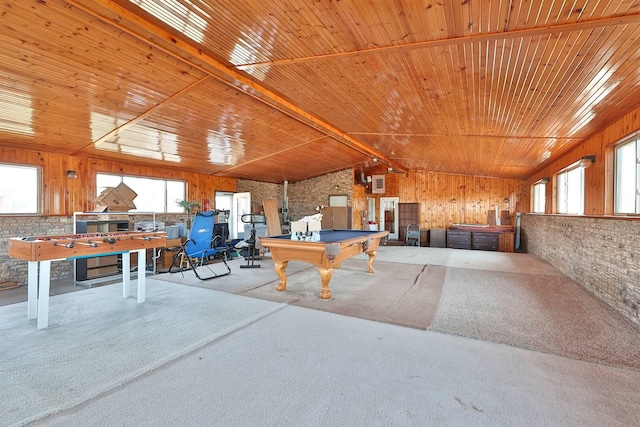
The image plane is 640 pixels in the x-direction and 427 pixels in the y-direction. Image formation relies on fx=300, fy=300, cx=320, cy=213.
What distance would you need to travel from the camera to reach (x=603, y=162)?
4.20 m

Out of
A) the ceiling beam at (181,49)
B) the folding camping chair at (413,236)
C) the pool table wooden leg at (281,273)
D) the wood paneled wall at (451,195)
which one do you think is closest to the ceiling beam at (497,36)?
the ceiling beam at (181,49)

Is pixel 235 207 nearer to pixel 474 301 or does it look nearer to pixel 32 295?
pixel 32 295

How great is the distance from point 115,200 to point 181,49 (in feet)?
13.5

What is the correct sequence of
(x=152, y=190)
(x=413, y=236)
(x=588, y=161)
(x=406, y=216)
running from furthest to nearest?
(x=406, y=216), (x=413, y=236), (x=152, y=190), (x=588, y=161)

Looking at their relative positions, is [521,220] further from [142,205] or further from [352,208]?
[142,205]

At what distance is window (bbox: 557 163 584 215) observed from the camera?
5398 mm

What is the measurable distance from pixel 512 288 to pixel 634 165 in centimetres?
222

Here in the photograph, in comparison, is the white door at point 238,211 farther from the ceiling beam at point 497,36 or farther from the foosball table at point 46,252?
the ceiling beam at point 497,36

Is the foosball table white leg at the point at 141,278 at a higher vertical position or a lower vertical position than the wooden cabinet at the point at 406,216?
lower

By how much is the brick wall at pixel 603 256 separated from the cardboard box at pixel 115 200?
7.91m

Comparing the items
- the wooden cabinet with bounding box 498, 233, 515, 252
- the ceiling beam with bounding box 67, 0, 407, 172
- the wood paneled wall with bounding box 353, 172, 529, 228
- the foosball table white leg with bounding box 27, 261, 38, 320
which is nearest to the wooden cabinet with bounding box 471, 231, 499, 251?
the wooden cabinet with bounding box 498, 233, 515, 252

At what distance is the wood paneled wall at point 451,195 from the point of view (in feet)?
35.3

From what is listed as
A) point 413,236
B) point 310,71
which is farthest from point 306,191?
point 310,71

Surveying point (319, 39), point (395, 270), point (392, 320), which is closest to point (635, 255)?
point (392, 320)
